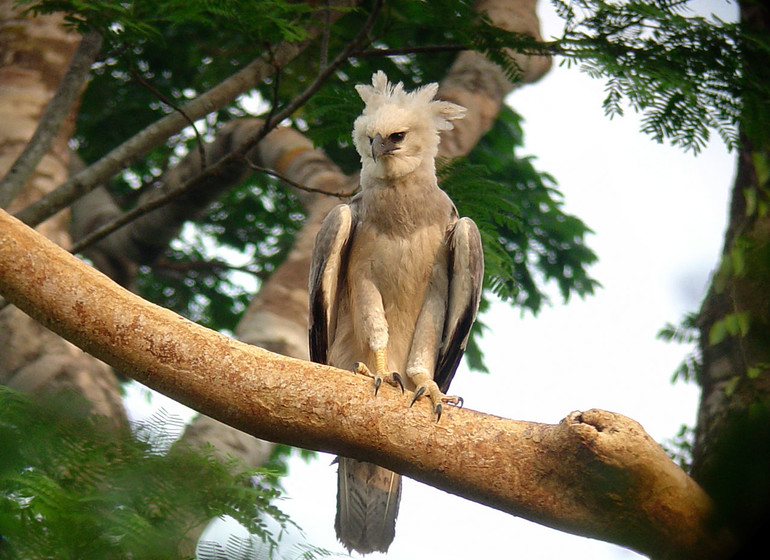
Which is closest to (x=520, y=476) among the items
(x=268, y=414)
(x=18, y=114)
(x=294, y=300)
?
(x=268, y=414)

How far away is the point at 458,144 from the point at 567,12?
7.03 ft

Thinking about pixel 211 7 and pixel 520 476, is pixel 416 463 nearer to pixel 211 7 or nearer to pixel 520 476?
pixel 520 476

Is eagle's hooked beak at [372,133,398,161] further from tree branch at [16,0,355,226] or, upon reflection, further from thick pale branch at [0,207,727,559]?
thick pale branch at [0,207,727,559]

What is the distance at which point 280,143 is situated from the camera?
721 centimetres

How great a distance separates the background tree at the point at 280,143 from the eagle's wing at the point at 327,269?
0.73 meters

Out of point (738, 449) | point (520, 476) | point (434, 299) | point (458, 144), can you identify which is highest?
point (458, 144)

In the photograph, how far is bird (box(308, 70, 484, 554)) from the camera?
183 inches

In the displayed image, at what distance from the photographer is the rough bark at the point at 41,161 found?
219 inches

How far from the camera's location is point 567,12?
466cm

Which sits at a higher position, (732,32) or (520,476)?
(732,32)

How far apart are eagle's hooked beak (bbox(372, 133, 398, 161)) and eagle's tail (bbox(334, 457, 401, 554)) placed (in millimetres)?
1876

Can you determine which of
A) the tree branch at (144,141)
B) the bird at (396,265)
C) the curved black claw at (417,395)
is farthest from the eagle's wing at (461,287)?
the tree branch at (144,141)

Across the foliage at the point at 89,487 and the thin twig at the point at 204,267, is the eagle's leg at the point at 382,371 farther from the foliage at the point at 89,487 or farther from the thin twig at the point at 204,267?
the thin twig at the point at 204,267

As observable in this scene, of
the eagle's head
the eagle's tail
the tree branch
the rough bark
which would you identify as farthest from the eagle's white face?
the rough bark
